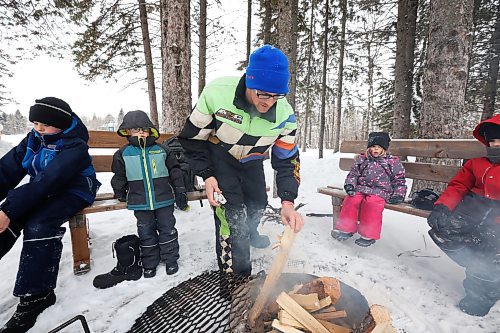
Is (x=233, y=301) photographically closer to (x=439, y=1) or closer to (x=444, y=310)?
(x=444, y=310)

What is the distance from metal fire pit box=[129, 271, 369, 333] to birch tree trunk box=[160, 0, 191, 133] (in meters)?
3.65

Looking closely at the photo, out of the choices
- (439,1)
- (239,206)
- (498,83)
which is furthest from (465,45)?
(498,83)

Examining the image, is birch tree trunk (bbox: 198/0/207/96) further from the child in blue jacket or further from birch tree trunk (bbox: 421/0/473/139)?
the child in blue jacket

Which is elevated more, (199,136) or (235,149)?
(199,136)

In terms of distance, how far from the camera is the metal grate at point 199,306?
157cm

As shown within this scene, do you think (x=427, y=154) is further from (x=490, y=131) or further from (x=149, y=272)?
(x=149, y=272)

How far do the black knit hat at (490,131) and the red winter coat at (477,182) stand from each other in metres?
0.04

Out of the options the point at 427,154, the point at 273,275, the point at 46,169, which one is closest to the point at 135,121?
the point at 46,169

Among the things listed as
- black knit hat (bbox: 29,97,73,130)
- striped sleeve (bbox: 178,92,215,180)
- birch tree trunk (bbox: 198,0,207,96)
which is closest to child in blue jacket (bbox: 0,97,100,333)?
black knit hat (bbox: 29,97,73,130)

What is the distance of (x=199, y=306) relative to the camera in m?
1.80

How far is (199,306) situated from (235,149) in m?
1.31

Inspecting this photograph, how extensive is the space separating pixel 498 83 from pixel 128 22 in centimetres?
1471

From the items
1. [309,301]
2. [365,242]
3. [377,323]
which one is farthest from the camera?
[365,242]

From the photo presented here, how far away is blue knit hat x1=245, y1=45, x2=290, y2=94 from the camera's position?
188 cm
